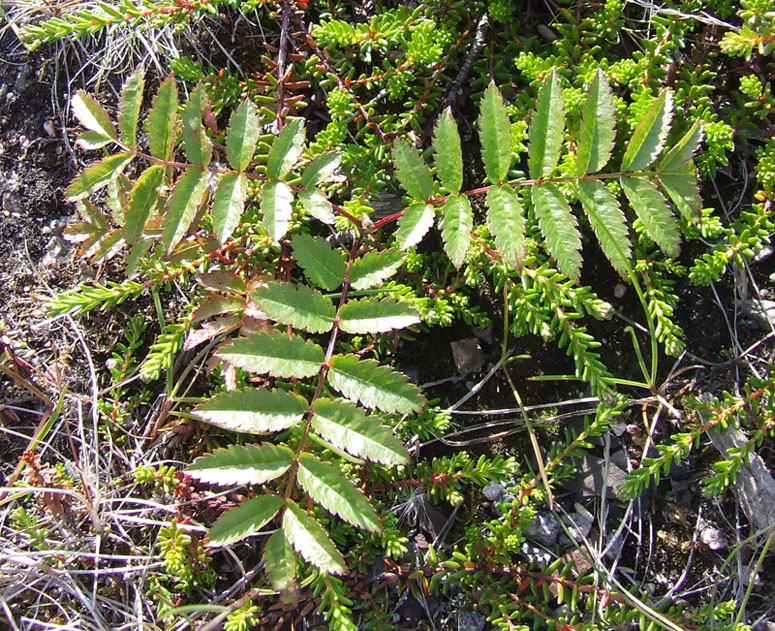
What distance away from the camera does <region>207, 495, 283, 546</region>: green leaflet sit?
7.21ft

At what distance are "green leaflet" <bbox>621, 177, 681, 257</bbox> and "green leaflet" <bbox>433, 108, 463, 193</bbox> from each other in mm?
588

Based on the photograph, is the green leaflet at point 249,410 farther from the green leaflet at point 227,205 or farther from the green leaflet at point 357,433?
the green leaflet at point 227,205

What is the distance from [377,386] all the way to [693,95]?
1.90m

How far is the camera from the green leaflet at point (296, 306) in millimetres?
2424

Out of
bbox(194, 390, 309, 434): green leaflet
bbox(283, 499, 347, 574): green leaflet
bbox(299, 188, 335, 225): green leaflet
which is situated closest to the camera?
bbox(283, 499, 347, 574): green leaflet

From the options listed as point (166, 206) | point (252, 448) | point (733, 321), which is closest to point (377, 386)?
point (252, 448)

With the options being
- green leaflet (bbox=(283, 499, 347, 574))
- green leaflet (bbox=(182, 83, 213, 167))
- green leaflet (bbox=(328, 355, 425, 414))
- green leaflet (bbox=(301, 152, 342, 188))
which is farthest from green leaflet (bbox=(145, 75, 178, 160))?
green leaflet (bbox=(283, 499, 347, 574))

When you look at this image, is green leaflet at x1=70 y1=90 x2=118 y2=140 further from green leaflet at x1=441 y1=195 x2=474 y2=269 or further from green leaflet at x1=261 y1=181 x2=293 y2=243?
green leaflet at x1=441 y1=195 x2=474 y2=269

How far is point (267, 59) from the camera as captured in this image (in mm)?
3043

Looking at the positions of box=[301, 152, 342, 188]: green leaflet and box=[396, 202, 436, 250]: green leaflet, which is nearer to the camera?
box=[396, 202, 436, 250]: green leaflet

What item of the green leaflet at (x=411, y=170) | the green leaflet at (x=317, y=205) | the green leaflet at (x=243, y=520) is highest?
the green leaflet at (x=411, y=170)

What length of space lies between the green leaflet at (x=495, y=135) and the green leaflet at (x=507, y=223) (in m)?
0.07

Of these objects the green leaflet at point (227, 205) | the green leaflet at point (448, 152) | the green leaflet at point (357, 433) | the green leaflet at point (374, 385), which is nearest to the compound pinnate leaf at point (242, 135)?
the green leaflet at point (227, 205)

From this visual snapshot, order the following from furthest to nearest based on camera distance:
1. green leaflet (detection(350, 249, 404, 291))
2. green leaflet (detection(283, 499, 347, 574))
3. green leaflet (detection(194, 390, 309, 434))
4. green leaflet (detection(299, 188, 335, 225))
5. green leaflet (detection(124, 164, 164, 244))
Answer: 1. green leaflet (detection(350, 249, 404, 291))
2. green leaflet (detection(299, 188, 335, 225))
3. green leaflet (detection(124, 164, 164, 244))
4. green leaflet (detection(194, 390, 309, 434))
5. green leaflet (detection(283, 499, 347, 574))
